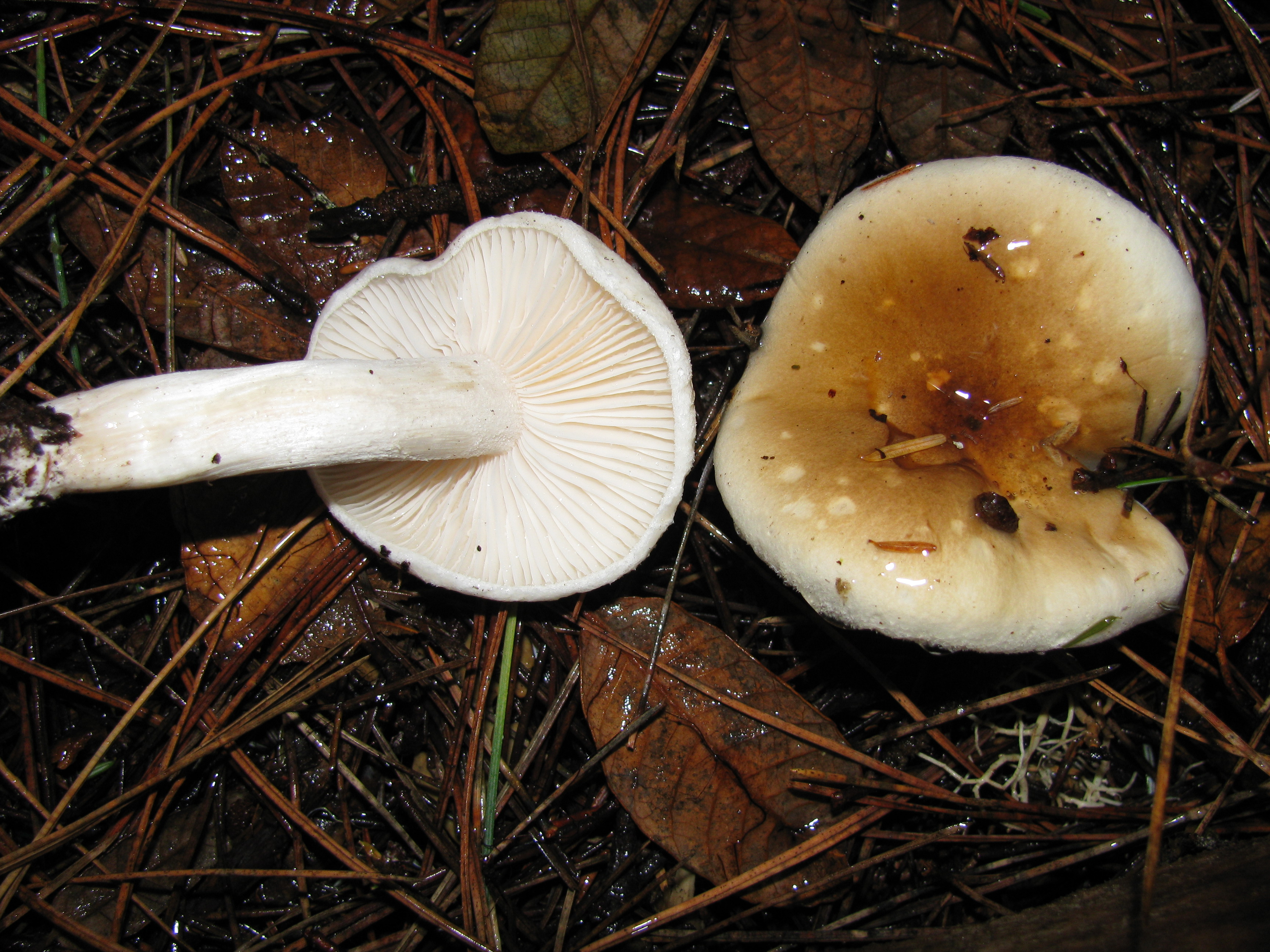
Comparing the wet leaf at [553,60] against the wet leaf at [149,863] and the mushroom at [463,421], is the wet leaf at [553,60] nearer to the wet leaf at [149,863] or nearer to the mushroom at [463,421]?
the mushroom at [463,421]

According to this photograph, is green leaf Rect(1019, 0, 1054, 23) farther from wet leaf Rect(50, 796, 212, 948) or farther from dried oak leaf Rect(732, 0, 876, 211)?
wet leaf Rect(50, 796, 212, 948)

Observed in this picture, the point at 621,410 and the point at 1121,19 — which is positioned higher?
the point at 1121,19

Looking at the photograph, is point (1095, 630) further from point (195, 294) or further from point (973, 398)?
point (195, 294)

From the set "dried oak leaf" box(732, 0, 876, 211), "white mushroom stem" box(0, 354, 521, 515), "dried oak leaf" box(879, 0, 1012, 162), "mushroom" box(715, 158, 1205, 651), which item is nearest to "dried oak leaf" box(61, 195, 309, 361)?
"white mushroom stem" box(0, 354, 521, 515)

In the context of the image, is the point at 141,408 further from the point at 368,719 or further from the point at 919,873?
the point at 919,873

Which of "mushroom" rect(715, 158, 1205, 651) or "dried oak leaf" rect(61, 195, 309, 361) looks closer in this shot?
"mushroom" rect(715, 158, 1205, 651)

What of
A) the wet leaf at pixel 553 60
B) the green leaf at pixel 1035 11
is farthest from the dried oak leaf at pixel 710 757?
the green leaf at pixel 1035 11

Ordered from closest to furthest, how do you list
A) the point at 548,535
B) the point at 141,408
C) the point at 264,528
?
the point at 141,408, the point at 548,535, the point at 264,528

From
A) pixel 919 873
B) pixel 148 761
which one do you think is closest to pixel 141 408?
pixel 148 761
